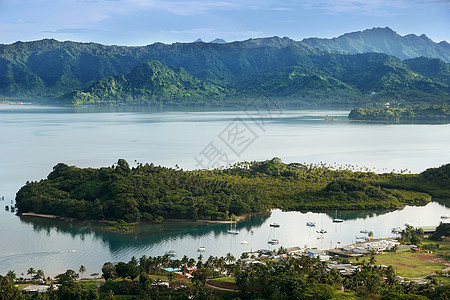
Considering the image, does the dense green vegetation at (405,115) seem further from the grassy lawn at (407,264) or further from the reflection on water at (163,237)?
the grassy lawn at (407,264)

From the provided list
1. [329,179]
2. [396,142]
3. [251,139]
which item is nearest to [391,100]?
[396,142]

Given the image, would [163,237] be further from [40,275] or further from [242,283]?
[242,283]

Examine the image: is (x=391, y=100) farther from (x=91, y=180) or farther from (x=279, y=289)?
(x=279, y=289)

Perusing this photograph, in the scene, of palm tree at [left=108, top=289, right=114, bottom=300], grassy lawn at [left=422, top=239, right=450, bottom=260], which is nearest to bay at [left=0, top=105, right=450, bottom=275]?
grassy lawn at [left=422, top=239, right=450, bottom=260]

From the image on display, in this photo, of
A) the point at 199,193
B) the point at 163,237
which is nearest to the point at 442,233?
the point at 199,193

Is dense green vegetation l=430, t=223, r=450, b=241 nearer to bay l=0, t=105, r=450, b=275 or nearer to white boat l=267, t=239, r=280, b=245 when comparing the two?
bay l=0, t=105, r=450, b=275

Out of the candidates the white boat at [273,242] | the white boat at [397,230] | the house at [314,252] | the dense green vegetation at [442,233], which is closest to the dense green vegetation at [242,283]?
the house at [314,252]

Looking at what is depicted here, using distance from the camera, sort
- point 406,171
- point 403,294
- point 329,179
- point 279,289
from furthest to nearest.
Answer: point 406,171
point 329,179
point 279,289
point 403,294
